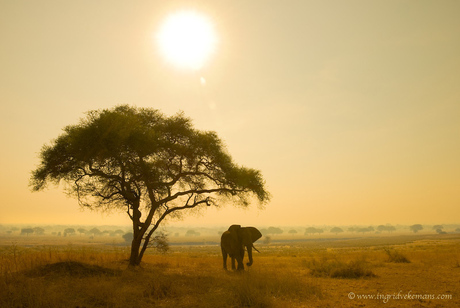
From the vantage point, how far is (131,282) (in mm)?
12195

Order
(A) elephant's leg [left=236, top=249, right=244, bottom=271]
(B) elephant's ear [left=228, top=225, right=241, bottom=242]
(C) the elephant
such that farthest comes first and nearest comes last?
(B) elephant's ear [left=228, top=225, right=241, bottom=242]
(C) the elephant
(A) elephant's leg [left=236, top=249, right=244, bottom=271]

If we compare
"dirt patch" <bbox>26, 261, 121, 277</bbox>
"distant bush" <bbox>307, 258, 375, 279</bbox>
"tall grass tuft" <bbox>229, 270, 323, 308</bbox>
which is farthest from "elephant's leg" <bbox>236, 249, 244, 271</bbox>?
"dirt patch" <bbox>26, 261, 121, 277</bbox>

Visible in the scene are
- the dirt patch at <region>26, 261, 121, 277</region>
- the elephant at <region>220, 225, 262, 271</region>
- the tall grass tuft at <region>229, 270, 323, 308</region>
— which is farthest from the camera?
the elephant at <region>220, 225, 262, 271</region>

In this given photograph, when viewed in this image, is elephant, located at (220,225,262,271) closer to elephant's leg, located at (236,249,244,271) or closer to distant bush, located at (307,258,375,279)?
elephant's leg, located at (236,249,244,271)

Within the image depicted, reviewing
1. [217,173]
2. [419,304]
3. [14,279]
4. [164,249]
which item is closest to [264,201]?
[217,173]

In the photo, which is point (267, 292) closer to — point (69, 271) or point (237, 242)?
point (237, 242)

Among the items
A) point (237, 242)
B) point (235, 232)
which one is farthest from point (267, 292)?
point (235, 232)

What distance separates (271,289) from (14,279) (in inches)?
392

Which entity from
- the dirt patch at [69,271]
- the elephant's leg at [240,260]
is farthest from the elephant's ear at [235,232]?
the dirt patch at [69,271]

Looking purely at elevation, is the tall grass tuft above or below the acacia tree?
below

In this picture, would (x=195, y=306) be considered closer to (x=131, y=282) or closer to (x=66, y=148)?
(x=131, y=282)

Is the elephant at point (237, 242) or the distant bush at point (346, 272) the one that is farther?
the elephant at point (237, 242)

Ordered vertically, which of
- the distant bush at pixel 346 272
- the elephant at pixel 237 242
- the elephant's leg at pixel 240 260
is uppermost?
the elephant at pixel 237 242

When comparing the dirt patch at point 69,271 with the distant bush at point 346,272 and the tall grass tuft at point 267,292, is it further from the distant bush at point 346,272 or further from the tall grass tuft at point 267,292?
the distant bush at point 346,272
